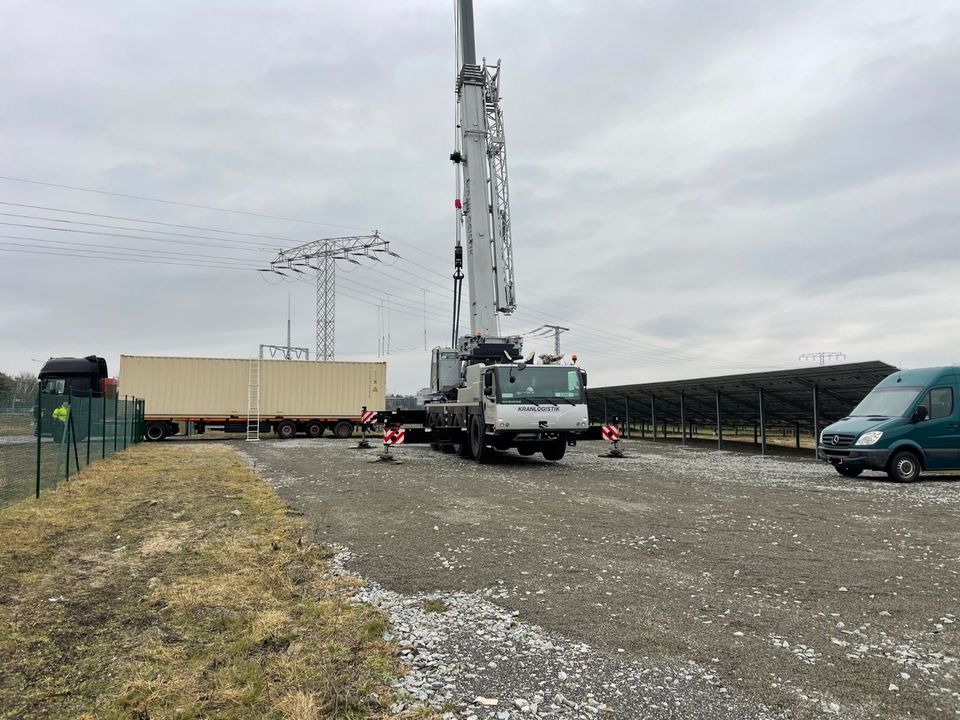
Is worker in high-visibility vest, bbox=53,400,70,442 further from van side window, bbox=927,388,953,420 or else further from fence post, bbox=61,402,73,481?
van side window, bbox=927,388,953,420

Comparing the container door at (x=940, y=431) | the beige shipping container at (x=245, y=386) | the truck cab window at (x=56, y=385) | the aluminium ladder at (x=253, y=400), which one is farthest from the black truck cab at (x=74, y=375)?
the container door at (x=940, y=431)

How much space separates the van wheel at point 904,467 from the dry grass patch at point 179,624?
1126 cm

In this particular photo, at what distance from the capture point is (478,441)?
16.6m

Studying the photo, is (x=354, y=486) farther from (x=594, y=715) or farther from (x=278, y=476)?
(x=594, y=715)

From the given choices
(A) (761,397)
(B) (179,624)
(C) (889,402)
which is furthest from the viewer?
(A) (761,397)

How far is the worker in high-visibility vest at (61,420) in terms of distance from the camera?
10.9 meters

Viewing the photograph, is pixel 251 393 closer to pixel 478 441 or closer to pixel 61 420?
pixel 478 441

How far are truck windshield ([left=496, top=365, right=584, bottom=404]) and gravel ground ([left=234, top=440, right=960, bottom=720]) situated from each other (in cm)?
438

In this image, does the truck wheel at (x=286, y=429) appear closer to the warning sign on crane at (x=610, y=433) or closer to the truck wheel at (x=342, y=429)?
the truck wheel at (x=342, y=429)

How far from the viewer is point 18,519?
782 cm

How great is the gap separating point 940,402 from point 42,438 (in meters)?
16.0

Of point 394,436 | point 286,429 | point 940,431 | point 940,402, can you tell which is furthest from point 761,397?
point 286,429

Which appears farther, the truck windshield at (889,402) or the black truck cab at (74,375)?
the black truck cab at (74,375)

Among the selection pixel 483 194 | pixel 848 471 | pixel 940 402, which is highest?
pixel 483 194
